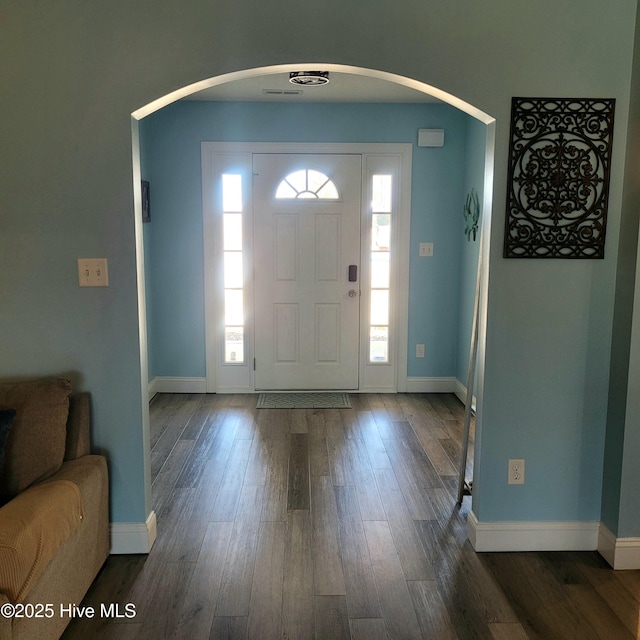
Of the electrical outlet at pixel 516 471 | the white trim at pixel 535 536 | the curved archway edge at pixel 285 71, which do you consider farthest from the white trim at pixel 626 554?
the curved archway edge at pixel 285 71

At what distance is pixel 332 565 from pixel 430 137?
3506mm

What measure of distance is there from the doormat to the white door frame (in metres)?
0.23

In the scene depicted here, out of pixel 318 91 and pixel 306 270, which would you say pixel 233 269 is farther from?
pixel 318 91

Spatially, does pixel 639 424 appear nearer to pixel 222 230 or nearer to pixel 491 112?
pixel 491 112

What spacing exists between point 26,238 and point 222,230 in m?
2.52

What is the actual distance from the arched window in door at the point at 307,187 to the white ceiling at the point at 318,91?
0.59m

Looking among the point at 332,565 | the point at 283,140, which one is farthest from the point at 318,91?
the point at 332,565

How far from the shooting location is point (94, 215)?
2355 millimetres

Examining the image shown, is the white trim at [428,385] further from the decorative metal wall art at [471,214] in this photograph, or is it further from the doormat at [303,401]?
the decorative metal wall art at [471,214]

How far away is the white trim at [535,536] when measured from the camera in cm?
258

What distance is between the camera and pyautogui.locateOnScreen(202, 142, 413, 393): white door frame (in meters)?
4.71

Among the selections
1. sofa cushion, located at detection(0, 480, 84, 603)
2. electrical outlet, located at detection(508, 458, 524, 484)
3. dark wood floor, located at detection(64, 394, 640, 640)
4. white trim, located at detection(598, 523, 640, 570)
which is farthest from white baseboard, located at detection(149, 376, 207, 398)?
white trim, located at detection(598, 523, 640, 570)

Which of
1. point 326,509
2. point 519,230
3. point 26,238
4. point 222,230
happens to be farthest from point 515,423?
point 222,230

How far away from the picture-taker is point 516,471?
8.41 ft
